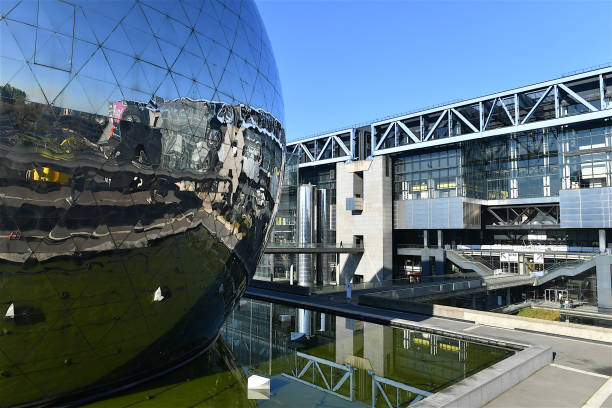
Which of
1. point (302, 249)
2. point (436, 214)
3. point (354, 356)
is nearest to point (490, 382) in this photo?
point (354, 356)

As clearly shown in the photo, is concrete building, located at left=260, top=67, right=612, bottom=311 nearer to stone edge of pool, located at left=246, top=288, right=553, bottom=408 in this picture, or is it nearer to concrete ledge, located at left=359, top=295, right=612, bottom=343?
concrete ledge, located at left=359, top=295, right=612, bottom=343

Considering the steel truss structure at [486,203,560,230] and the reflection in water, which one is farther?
the steel truss structure at [486,203,560,230]

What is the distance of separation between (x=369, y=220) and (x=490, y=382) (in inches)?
1848

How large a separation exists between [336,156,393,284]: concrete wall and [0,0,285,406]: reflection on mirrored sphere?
153 ft

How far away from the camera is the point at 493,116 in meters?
57.0

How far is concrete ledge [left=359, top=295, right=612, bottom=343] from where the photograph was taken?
15.5 m

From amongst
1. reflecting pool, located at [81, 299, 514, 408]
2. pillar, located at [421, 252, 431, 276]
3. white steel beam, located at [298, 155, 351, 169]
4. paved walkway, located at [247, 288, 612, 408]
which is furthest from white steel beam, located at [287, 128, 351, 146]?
reflecting pool, located at [81, 299, 514, 408]

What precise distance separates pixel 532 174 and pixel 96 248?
5789cm

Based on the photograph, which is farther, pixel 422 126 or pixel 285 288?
pixel 422 126

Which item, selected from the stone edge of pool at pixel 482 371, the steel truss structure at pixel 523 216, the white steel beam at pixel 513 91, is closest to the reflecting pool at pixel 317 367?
the stone edge of pool at pixel 482 371

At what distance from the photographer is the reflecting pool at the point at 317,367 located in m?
9.21

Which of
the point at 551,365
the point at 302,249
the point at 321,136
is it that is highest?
the point at 321,136

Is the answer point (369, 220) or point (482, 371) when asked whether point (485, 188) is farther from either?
point (482, 371)

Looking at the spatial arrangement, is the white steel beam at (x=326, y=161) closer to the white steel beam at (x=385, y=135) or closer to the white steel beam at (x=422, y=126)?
the white steel beam at (x=385, y=135)
